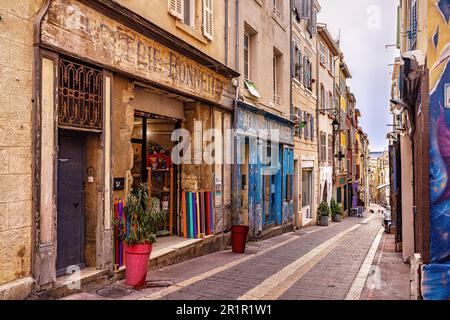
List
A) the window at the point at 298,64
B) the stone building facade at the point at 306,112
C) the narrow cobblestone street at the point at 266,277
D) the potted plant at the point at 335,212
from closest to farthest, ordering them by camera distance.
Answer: the narrow cobblestone street at the point at 266,277 < the window at the point at 298,64 < the stone building facade at the point at 306,112 < the potted plant at the point at 335,212

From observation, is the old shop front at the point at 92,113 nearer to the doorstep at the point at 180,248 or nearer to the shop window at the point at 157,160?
the shop window at the point at 157,160

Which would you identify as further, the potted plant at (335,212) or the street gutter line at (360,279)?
the potted plant at (335,212)

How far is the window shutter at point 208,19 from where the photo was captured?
943cm

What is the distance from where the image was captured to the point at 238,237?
9.52 m

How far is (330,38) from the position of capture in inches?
965

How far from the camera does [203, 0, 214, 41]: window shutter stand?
30.9 ft

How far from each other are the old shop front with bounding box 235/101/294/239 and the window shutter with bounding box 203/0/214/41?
218 centimetres

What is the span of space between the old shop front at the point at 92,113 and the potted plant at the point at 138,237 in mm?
327

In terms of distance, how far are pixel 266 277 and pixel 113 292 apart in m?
2.81

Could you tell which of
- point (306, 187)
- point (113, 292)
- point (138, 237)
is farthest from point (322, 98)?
point (113, 292)

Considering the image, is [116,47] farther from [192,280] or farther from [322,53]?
[322,53]

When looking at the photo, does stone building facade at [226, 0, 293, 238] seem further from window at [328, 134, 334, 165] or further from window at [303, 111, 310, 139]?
window at [328, 134, 334, 165]

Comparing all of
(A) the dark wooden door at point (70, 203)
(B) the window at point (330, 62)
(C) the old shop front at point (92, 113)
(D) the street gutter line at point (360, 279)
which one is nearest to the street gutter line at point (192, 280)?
(C) the old shop front at point (92, 113)

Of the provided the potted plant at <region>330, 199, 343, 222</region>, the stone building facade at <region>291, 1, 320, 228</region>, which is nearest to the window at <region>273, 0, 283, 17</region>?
the stone building facade at <region>291, 1, 320, 228</region>
